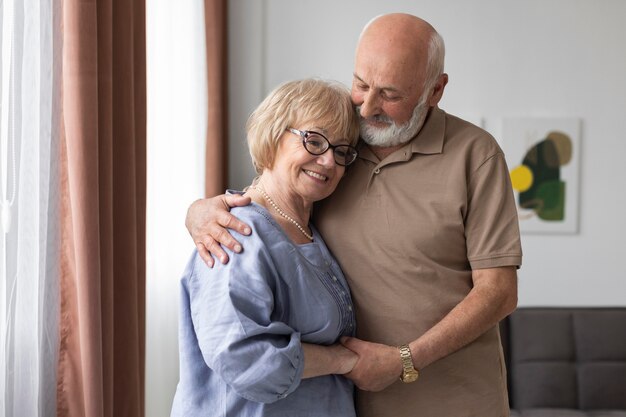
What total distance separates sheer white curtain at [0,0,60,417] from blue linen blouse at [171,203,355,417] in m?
0.54

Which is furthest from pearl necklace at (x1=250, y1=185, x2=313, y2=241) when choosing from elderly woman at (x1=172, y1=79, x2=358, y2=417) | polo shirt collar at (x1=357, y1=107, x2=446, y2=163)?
polo shirt collar at (x1=357, y1=107, x2=446, y2=163)

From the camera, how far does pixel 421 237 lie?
66.8 inches

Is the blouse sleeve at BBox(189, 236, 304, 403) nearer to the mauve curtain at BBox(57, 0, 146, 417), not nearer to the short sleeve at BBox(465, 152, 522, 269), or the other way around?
the short sleeve at BBox(465, 152, 522, 269)

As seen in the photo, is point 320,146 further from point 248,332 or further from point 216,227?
point 248,332

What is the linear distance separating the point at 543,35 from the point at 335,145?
3172 millimetres

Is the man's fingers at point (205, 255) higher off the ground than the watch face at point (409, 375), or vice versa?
the man's fingers at point (205, 255)

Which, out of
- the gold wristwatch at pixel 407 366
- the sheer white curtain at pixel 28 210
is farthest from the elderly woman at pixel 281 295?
the sheer white curtain at pixel 28 210

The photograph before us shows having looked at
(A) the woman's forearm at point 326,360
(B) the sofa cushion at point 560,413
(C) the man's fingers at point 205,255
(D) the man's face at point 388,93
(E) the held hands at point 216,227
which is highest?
(D) the man's face at point 388,93

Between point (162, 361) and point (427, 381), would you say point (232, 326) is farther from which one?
point (162, 361)

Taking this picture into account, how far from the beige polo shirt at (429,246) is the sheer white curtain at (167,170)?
1.54 m

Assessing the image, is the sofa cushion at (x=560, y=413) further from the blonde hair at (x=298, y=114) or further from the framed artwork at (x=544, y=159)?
the blonde hair at (x=298, y=114)

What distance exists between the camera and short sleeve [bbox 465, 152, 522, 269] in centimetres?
166

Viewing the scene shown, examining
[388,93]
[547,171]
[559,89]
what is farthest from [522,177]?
[388,93]

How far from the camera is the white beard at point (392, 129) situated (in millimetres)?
1719
